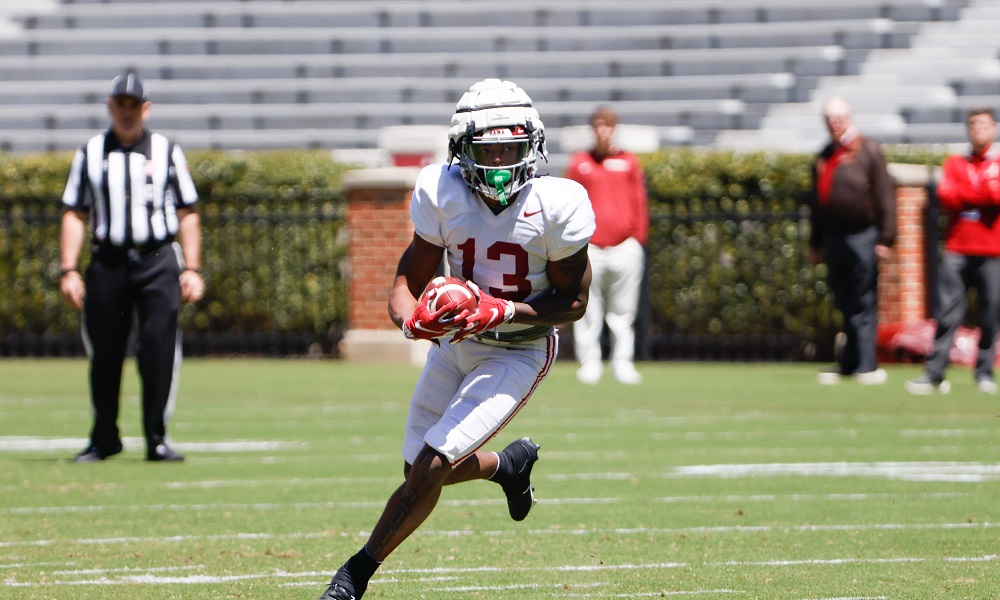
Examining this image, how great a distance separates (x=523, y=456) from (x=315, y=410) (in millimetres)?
5898

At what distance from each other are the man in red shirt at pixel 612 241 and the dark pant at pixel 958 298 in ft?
8.02

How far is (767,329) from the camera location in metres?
15.7

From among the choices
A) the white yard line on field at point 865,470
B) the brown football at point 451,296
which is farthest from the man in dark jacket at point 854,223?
the brown football at point 451,296

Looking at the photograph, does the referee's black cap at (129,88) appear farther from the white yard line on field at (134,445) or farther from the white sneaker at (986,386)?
the white sneaker at (986,386)

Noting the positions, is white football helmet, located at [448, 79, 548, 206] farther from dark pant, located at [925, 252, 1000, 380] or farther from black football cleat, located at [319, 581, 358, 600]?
dark pant, located at [925, 252, 1000, 380]

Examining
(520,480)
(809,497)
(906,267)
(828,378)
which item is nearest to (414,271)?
(520,480)

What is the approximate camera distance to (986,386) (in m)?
12.2

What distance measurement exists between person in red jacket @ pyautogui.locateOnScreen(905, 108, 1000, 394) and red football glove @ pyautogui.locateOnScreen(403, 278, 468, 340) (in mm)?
7928

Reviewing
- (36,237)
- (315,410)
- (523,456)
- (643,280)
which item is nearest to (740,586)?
(523,456)

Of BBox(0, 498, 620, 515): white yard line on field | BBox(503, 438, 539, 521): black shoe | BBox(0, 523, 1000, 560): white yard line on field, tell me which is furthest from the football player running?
BBox(0, 498, 620, 515): white yard line on field

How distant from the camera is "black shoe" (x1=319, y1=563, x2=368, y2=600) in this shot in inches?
194

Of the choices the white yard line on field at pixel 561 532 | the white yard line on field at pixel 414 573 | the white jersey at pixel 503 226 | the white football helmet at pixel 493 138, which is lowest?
the white yard line on field at pixel 561 532

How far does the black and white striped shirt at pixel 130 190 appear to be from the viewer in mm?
8648

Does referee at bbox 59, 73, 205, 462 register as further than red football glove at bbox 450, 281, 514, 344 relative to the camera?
Yes
